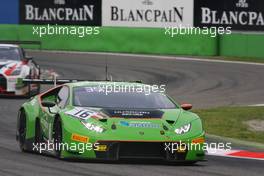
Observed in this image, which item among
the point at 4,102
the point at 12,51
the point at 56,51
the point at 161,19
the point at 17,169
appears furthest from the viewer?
the point at 161,19

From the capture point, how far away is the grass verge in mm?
15915

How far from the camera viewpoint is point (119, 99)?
38.5ft

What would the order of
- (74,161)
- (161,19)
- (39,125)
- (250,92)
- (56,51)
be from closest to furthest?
(74,161)
(39,125)
(250,92)
(56,51)
(161,19)

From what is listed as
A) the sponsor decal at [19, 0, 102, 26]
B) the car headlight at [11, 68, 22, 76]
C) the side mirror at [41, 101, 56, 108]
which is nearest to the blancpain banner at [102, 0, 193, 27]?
the sponsor decal at [19, 0, 102, 26]

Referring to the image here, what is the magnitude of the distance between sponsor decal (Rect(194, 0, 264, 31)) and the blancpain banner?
0.83 m

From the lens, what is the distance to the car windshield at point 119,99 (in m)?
11.6

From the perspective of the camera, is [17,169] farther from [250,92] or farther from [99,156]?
[250,92]

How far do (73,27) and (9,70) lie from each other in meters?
14.5

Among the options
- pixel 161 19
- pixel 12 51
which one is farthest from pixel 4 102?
pixel 161 19

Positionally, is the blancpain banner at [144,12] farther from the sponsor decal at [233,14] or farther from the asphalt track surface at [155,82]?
the asphalt track surface at [155,82]

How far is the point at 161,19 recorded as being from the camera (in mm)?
40188

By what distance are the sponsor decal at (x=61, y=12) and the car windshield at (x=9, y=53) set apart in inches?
601

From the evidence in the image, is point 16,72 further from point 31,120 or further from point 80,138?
point 80,138
